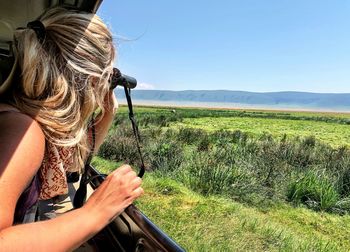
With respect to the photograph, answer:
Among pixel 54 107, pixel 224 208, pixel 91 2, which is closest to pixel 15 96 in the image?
pixel 54 107

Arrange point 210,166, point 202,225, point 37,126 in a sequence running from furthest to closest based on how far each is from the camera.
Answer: point 210,166
point 202,225
point 37,126

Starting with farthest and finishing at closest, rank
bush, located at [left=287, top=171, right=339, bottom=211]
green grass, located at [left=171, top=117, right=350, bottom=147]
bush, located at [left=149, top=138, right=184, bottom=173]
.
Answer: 1. green grass, located at [left=171, top=117, right=350, bottom=147]
2. bush, located at [left=149, top=138, right=184, bottom=173]
3. bush, located at [left=287, top=171, right=339, bottom=211]

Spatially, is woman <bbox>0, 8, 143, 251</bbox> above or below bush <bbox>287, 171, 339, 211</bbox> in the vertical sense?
above

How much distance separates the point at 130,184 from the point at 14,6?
2.95 meters

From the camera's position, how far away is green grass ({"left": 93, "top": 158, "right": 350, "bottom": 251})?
430 centimetres

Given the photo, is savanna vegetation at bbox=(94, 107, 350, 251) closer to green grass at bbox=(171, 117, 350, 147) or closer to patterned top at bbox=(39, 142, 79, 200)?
patterned top at bbox=(39, 142, 79, 200)

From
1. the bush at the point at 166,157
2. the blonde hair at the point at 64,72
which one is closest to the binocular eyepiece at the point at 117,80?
the blonde hair at the point at 64,72

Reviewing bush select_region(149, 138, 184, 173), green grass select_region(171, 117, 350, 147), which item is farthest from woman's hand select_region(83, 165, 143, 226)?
green grass select_region(171, 117, 350, 147)

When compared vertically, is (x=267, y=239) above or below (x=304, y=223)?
above

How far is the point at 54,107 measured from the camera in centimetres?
124

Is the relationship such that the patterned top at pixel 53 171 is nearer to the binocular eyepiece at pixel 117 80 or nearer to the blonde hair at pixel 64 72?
the blonde hair at pixel 64 72

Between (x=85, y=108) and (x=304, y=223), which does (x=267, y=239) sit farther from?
(x=85, y=108)

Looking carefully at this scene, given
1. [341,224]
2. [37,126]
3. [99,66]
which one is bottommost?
[341,224]

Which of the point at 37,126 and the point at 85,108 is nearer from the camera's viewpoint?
the point at 37,126
